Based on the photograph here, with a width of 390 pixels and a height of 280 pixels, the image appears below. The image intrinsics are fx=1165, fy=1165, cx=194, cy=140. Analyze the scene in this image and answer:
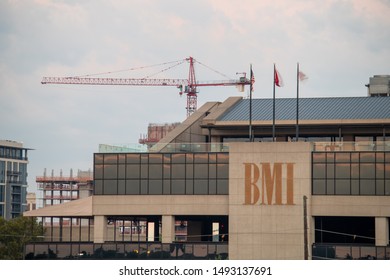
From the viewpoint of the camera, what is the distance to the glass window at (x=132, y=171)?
142750mm

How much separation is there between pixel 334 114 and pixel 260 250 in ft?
91.6

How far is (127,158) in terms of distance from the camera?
143m

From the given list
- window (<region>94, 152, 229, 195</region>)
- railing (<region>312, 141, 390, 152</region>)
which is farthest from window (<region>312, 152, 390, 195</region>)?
window (<region>94, 152, 229, 195</region>)

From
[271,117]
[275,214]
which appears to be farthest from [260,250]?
[271,117]

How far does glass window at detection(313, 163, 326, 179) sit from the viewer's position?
13725cm

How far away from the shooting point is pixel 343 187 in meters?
137

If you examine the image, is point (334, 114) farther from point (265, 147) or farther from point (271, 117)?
point (265, 147)

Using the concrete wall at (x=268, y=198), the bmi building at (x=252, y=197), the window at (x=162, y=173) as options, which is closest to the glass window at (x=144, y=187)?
the window at (x=162, y=173)

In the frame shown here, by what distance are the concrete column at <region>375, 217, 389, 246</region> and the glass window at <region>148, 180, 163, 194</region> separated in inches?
1029

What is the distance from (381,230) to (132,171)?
30983 mm

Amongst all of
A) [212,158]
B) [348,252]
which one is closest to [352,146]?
[348,252]

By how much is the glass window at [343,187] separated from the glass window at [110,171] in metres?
27.3

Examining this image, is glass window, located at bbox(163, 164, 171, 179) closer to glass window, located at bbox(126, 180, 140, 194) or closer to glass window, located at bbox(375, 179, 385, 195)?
glass window, located at bbox(126, 180, 140, 194)

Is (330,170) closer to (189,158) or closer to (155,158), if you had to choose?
(189,158)
